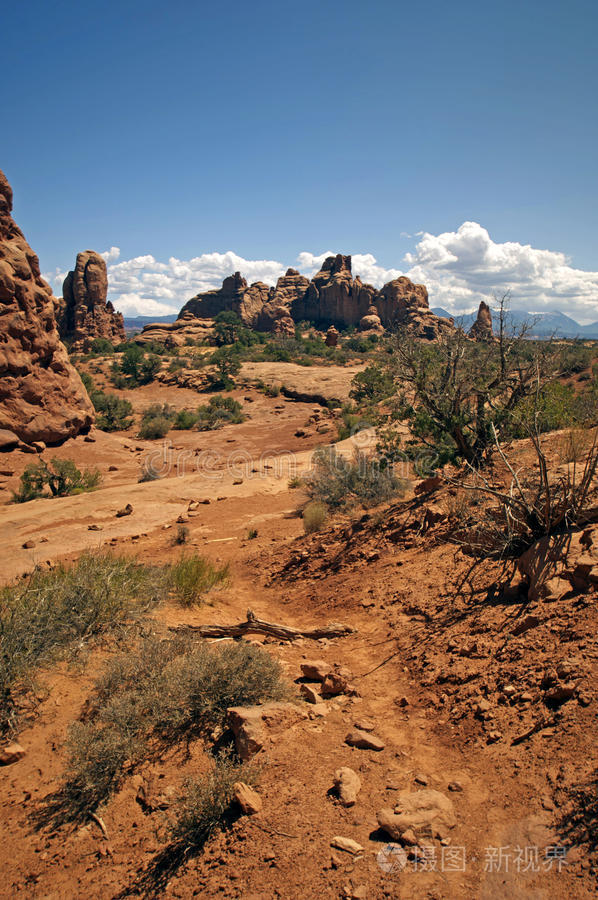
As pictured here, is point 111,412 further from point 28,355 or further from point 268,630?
point 268,630

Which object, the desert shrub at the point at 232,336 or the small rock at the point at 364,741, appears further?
the desert shrub at the point at 232,336

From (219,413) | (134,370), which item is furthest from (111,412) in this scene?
(134,370)

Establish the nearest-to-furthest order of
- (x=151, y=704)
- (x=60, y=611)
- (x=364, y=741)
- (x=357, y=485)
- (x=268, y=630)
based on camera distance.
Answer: (x=364, y=741) < (x=151, y=704) < (x=60, y=611) < (x=268, y=630) < (x=357, y=485)

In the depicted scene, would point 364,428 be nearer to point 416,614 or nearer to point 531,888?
point 416,614

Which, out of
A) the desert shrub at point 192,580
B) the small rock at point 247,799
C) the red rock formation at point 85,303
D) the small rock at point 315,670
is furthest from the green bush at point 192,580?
the red rock formation at point 85,303

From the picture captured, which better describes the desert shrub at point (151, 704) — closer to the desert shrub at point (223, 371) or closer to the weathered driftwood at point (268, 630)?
the weathered driftwood at point (268, 630)

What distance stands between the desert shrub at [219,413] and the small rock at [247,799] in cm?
2444

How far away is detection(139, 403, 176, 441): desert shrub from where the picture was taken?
2483cm

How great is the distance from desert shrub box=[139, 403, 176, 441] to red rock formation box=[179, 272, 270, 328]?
41878 millimetres

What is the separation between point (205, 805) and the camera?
271 cm

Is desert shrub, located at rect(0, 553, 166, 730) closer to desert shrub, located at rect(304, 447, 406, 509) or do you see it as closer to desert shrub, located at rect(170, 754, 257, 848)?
desert shrub, located at rect(170, 754, 257, 848)

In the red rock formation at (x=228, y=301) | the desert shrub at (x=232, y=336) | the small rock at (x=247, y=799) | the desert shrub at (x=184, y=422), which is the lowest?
the small rock at (x=247, y=799)

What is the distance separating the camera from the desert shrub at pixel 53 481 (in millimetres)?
13789

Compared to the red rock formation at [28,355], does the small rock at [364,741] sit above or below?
below
